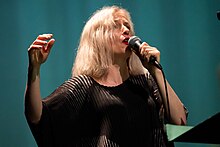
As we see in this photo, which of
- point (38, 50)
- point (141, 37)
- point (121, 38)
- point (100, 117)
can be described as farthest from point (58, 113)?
point (141, 37)

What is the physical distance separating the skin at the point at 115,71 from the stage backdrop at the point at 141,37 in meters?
0.43

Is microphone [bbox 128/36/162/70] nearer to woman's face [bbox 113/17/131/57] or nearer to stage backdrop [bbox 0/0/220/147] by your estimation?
woman's face [bbox 113/17/131/57]

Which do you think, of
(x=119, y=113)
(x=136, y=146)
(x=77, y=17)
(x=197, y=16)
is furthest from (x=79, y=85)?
(x=197, y=16)

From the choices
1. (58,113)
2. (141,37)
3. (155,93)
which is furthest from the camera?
(141,37)

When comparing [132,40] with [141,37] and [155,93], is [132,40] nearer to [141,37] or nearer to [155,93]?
[155,93]

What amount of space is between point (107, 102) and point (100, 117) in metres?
0.05

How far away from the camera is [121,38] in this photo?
5.40 feet

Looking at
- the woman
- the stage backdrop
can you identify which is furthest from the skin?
the stage backdrop

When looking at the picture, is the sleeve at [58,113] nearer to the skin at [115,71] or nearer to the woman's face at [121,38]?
the skin at [115,71]

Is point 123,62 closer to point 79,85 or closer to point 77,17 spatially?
point 79,85

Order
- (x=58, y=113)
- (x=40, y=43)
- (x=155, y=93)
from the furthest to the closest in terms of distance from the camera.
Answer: (x=155, y=93) < (x=58, y=113) < (x=40, y=43)

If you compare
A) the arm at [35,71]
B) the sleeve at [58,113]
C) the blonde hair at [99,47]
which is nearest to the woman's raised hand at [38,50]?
the arm at [35,71]

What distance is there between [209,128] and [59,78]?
1190 mm

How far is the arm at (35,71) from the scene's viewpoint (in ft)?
4.34
